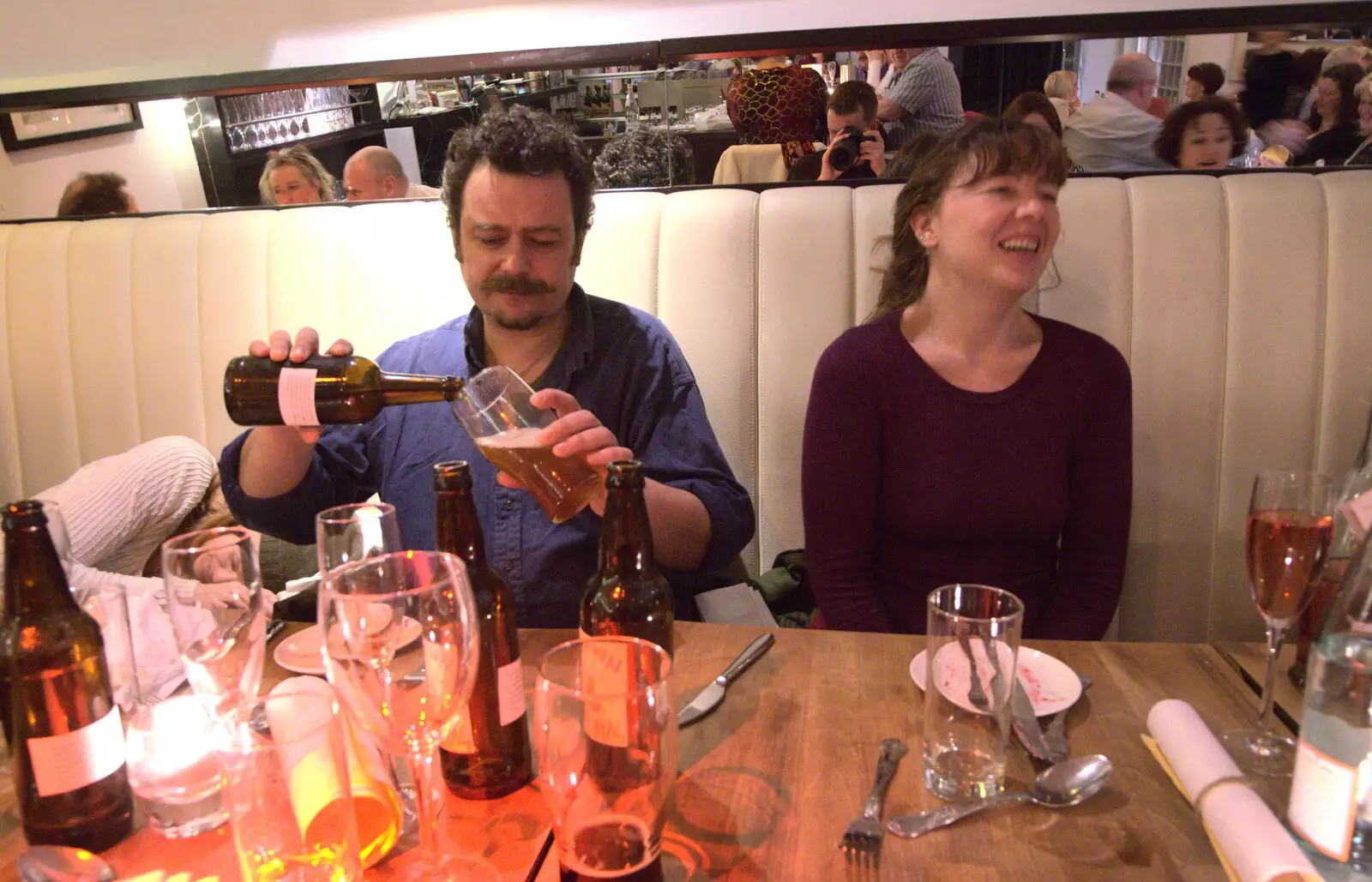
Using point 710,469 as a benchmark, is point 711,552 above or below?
below

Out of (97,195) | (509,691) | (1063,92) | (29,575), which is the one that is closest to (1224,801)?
(509,691)

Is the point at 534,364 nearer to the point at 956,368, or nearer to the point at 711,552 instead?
the point at 711,552

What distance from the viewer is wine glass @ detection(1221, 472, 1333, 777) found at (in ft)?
2.69

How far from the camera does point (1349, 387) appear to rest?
1678 mm

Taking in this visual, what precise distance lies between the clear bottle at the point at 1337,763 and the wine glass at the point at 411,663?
1.95 ft

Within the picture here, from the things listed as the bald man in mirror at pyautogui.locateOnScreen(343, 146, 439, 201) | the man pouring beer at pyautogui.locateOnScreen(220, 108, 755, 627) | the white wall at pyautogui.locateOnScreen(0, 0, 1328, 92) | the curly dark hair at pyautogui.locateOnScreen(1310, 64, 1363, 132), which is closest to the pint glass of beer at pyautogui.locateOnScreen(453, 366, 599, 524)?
the man pouring beer at pyautogui.locateOnScreen(220, 108, 755, 627)

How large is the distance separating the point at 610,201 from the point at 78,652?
53.7 inches

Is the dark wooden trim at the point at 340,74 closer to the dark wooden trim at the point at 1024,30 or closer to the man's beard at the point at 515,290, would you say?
the dark wooden trim at the point at 1024,30

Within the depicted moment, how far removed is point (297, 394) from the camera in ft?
3.63

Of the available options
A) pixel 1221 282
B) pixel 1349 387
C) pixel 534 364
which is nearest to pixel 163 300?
pixel 534 364

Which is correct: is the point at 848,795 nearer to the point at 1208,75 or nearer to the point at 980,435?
the point at 980,435

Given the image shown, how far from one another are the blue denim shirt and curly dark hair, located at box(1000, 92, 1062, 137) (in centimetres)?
105

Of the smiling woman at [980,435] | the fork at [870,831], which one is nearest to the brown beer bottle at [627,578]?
the fork at [870,831]

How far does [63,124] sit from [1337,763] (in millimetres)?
3765
